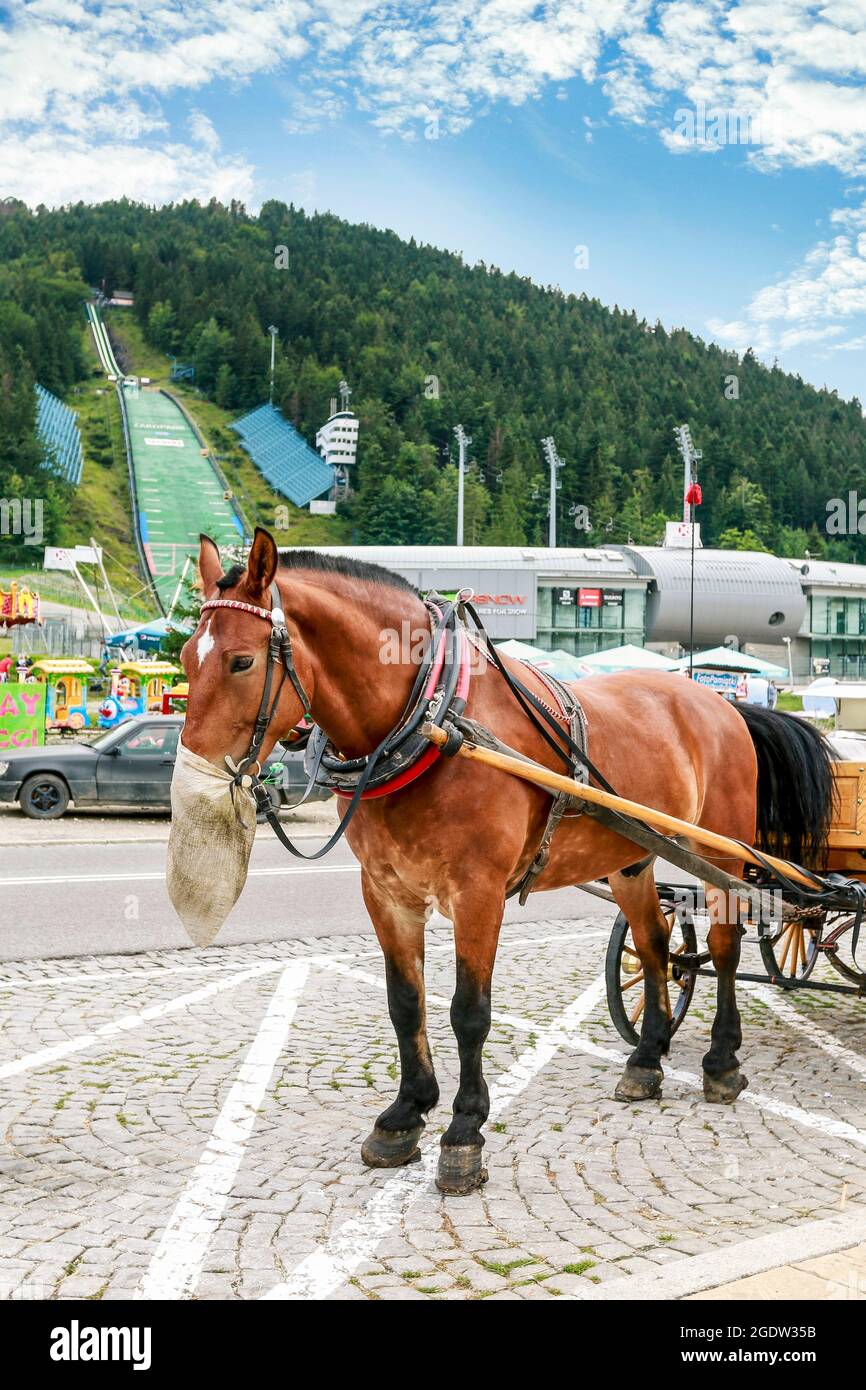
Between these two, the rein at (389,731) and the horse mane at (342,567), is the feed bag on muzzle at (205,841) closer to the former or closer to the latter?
the rein at (389,731)

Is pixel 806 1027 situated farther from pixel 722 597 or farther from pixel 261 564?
pixel 722 597

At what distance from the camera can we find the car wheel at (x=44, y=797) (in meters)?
17.5

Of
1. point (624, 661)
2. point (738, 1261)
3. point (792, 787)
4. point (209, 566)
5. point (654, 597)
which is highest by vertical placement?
point (654, 597)

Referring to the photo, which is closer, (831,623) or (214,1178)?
(214,1178)

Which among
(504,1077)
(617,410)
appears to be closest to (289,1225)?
(504,1077)

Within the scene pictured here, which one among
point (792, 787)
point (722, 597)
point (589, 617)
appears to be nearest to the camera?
point (792, 787)

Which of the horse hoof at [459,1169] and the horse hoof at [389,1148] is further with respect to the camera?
the horse hoof at [389,1148]

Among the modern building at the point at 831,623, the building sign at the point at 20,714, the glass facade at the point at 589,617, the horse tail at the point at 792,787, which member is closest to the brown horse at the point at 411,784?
the horse tail at the point at 792,787

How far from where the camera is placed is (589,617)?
234ft

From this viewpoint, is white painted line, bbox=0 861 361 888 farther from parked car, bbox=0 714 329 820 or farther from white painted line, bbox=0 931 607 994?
parked car, bbox=0 714 329 820

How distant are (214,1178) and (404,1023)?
949 millimetres

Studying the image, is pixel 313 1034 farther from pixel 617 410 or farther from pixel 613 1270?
pixel 617 410

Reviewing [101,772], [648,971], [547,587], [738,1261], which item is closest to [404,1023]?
[738,1261]

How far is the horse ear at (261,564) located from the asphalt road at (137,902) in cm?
548
